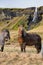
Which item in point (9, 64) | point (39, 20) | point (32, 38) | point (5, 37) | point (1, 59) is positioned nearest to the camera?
point (9, 64)

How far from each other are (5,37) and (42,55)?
605 centimetres

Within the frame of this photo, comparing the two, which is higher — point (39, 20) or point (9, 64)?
point (9, 64)

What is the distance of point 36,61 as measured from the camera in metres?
14.2

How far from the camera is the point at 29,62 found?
45.8 feet

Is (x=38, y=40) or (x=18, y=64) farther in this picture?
(x=38, y=40)

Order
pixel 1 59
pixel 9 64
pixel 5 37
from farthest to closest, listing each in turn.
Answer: pixel 5 37 < pixel 1 59 < pixel 9 64

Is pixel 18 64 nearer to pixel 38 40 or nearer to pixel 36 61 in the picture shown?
pixel 36 61

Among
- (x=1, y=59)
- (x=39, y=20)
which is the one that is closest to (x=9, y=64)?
(x=1, y=59)

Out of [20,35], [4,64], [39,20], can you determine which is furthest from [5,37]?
[39,20]

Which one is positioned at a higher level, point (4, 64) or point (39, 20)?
point (4, 64)

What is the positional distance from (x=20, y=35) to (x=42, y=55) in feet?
13.0

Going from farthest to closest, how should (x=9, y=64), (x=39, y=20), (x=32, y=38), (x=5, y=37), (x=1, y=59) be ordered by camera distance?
(x=39, y=20), (x=5, y=37), (x=32, y=38), (x=1, y=59), (x=9, y=64)

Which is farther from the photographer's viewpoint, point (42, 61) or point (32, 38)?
point (32, 38)

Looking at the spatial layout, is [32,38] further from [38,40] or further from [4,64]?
[4,64]
